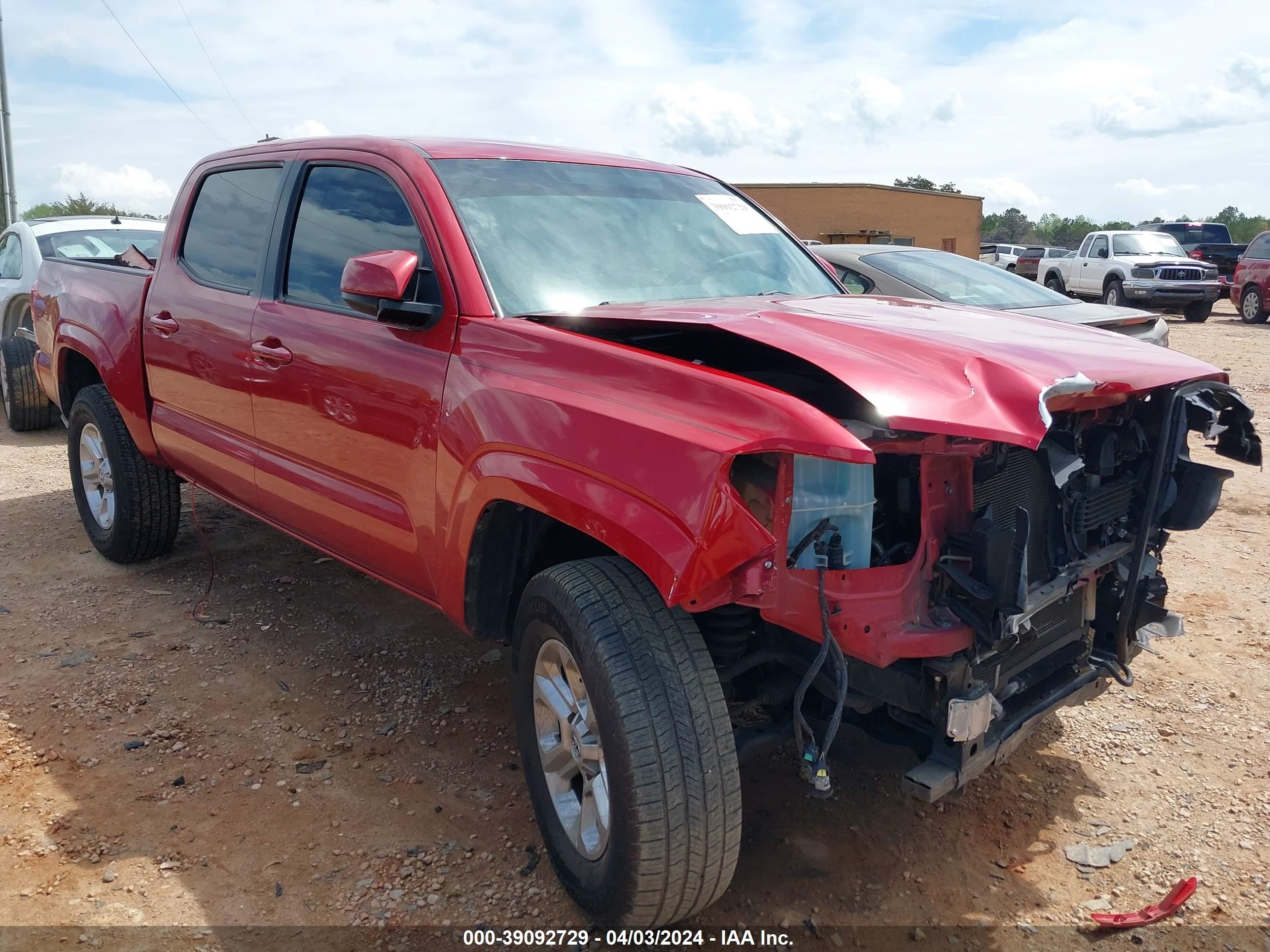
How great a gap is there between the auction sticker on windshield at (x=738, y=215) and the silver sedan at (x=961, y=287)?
111 inches

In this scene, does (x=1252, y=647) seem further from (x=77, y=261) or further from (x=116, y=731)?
(x=77, y=261)

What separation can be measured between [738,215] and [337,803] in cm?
254

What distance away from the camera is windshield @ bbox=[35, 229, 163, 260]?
28.7ft

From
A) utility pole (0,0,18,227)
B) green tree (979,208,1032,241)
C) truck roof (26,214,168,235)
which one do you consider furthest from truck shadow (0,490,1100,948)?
green tree (979,208,1032,241)

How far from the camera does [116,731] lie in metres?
3.55

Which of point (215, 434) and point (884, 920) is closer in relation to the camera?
point (884, 920)

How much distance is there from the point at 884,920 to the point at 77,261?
16.8 feet

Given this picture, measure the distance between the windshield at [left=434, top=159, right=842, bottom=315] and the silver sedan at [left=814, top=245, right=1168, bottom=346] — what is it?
3.08 m

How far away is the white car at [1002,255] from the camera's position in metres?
31.5

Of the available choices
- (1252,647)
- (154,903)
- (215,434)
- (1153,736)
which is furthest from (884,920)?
(215,434)

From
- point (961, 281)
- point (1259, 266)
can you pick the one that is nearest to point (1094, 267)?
point (1259, 266)

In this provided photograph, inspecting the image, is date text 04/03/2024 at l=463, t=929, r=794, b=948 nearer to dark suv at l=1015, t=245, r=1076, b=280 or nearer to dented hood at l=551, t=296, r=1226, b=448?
dented hood at l=551, t=296, r=1226, b=448

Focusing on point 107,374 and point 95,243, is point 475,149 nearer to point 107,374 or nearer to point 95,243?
point 107,374

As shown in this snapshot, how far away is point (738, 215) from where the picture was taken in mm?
3928
